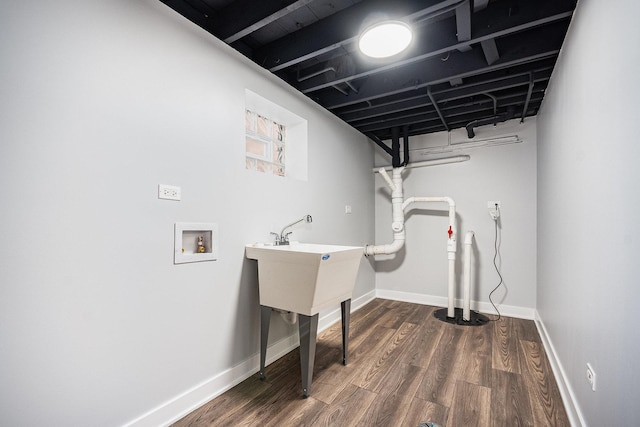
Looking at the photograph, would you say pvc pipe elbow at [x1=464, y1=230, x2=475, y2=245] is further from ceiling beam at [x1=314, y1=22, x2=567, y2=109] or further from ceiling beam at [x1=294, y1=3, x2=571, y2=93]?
ceiling beam at [x1=294, y1=3, x2=571, y2=93]

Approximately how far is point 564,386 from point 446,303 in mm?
1964

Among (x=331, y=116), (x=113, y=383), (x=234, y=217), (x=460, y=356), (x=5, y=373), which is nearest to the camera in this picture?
(x=5, y=373)

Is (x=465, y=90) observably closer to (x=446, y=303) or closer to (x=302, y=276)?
(x=302, y=276)

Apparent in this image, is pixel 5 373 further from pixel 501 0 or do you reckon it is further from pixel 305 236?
pixel 501 0

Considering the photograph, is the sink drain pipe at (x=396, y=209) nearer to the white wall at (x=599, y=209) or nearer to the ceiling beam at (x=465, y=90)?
the ceiling beam at (x=465, y=90)

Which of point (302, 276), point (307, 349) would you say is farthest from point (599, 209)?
point (307, 349)

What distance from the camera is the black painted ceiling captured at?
1.68m

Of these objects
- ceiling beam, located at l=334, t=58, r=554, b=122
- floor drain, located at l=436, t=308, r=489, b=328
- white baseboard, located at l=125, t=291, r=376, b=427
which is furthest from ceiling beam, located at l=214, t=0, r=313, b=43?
floor drain, located at l=436, t=308, r=489, b=328

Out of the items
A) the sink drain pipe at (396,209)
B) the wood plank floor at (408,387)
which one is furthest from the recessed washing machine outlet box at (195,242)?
the sink drain pipe at (396,209)

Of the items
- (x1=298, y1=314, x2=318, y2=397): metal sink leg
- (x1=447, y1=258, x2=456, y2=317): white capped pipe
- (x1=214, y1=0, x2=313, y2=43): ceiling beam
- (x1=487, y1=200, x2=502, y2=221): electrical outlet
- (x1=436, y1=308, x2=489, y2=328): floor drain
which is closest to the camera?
(x1=214, y1=0, x2=313, y2=43): ceiling beam

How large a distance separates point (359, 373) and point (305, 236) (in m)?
1.22

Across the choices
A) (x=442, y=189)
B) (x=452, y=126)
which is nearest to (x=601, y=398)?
(x=442, y=189)

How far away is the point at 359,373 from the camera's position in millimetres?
2139

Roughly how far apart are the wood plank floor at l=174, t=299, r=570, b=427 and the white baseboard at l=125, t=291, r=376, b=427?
0.05 metres
